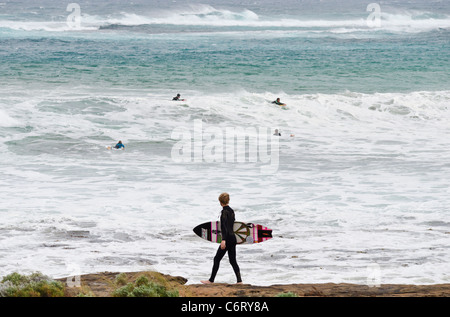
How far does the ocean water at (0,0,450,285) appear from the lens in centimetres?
1184

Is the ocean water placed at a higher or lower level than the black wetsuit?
lower

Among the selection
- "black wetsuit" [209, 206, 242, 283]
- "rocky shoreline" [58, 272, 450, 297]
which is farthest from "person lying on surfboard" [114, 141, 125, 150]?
"black wetsuit" [209, 206, 242, 283]

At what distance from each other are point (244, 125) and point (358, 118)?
5.90 m

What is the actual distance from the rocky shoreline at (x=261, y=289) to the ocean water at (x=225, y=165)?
647mm

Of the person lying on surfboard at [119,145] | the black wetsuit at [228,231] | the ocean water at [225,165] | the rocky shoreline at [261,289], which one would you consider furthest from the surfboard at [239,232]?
the person lying on surfboard at [119,145]

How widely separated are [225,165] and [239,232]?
10.2m

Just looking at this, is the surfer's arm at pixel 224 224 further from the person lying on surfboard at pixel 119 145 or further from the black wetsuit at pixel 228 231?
the person lying on surfboard at pixel 119 145

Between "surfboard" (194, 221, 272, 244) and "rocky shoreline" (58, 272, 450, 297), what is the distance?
100 centimetres

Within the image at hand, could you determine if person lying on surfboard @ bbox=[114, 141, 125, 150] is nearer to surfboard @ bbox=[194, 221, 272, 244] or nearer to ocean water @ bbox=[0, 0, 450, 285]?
ocean water @ bbox=[0, 0, 450, 285]

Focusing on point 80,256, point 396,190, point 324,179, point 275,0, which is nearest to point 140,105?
point 324,179

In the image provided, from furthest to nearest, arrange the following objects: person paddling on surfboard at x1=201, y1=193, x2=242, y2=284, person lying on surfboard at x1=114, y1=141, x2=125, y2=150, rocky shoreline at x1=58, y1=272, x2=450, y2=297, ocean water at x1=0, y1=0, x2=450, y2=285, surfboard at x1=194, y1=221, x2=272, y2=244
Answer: person lying on surfboard at x1=114, y1=141, x2=125, y2=150, ocean water at x1=0, y1=0, x2=450, y2=285, surfboard at x1=194, y1=221, x2=272, y2=244, person paddling on surfboard at x1=201, y1=193, x2=242, y2=284, rocky shoreline at x1=58, y1=272, x2=450, y2=297

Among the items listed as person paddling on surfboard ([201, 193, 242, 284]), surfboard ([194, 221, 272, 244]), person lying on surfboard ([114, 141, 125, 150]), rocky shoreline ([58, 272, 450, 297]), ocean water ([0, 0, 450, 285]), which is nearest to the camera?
rocky shoreline ([58, 272, 450, 297])

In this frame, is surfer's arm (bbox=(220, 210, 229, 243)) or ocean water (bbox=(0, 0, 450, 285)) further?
ocean water (bbox=(0, 0, 450, 285))

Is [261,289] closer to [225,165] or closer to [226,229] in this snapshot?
[226,229]
